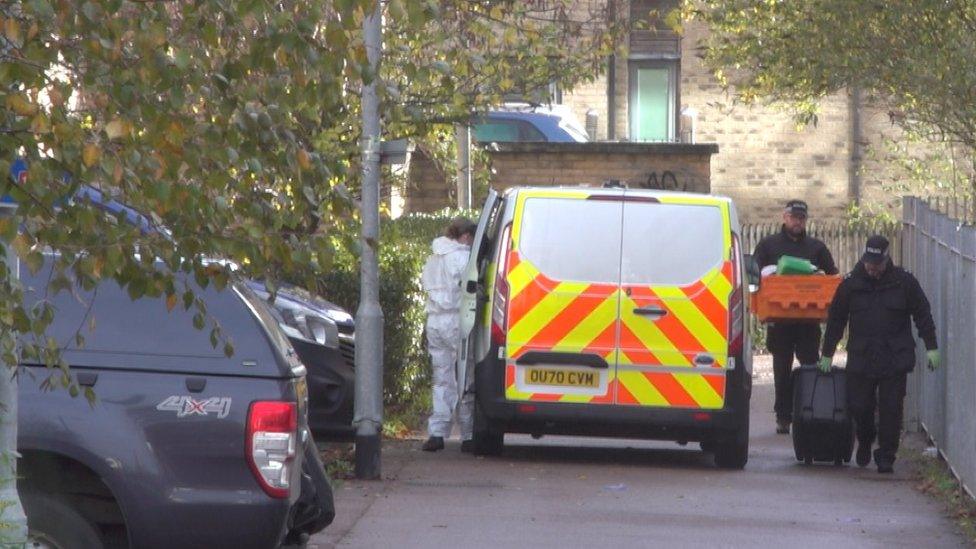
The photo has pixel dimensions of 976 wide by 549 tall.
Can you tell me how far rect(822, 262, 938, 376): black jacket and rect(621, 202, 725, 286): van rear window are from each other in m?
1.18

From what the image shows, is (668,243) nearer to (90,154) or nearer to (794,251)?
(794,251)

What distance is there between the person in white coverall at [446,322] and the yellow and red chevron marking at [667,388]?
60.3 inches

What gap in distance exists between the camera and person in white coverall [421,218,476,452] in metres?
13.2

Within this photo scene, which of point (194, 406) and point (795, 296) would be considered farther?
point (795, 296)

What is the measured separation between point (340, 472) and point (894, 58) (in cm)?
666

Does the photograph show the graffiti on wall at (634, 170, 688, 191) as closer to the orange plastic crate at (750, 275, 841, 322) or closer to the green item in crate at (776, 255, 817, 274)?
the green item in crate at (776, 255, 817, 274)

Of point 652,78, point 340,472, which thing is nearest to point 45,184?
point 340,472

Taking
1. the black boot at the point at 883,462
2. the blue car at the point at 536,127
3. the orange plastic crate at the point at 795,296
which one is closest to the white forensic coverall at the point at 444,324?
the orange plastic crate at the point at 795,296

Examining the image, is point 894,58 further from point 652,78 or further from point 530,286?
point 652,78

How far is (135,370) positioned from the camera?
266 inches

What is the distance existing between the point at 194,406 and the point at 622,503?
4680 millimetres

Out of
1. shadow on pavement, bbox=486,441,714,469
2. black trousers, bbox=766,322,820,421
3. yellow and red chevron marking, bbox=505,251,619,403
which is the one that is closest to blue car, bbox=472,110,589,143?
black trousers, bbox=766,322,820,421

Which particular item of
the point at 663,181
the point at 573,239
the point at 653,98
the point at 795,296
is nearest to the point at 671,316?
the point at 573,239

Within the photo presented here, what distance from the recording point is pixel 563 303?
12023mm
